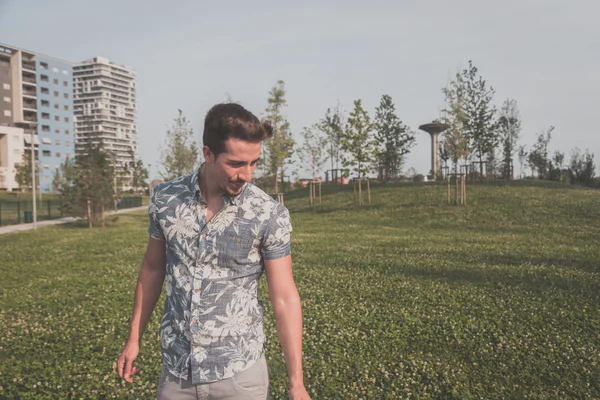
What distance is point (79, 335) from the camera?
796 cm

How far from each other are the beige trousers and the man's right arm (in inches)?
13.6

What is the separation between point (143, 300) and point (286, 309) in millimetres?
938

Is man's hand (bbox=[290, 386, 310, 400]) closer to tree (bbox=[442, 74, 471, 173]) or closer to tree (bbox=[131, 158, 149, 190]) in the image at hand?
tree (bbox=[442, 74, 471, 173])

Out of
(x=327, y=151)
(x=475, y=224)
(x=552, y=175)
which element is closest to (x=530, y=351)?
(x=475, y=224)

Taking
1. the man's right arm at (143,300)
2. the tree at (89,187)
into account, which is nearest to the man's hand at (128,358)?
the man's right arm at (143,300)

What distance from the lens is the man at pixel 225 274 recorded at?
256cm

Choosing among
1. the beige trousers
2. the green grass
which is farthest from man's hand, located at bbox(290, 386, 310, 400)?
the green grass

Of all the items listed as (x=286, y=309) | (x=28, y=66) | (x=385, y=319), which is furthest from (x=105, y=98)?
(x=286, y=309)

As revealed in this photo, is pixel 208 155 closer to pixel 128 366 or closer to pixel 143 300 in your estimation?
pixel 143 300

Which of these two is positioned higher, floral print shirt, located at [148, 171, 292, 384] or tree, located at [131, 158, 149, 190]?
tree, located at [131, 158, 149, 190]

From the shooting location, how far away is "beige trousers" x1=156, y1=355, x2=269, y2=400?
258 cm

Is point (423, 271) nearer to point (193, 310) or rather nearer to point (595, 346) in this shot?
point (595, 346)

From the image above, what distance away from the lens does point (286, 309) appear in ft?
8.68

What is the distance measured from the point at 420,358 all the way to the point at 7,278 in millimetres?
11579
